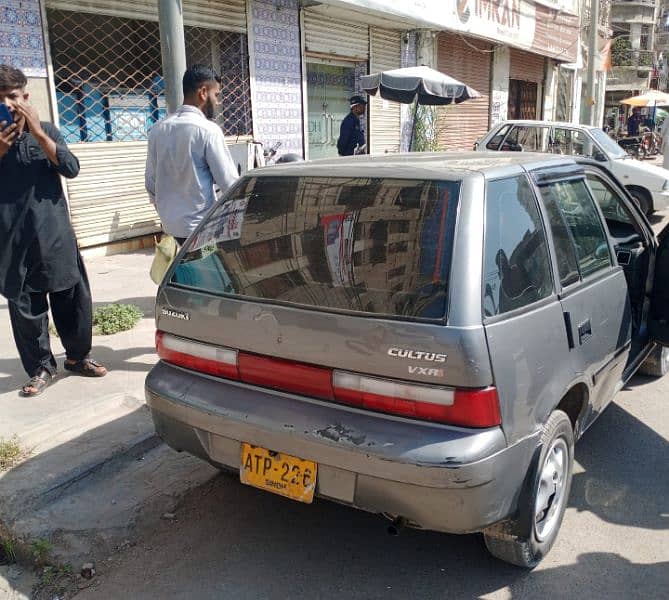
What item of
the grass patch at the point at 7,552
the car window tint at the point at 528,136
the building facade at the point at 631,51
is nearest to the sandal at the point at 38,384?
the grass patch at the point at 7,552

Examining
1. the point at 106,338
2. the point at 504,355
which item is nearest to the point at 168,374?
the point at 504,355

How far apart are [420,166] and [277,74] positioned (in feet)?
26.4

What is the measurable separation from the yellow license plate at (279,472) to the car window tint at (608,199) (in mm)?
2093

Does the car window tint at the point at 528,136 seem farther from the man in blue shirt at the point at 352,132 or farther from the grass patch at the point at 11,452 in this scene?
the grass patch at the point at 11,452

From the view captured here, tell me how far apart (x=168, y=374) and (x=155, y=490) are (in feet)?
2.64

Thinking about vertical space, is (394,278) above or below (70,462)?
above

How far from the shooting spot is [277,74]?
33.1 feet

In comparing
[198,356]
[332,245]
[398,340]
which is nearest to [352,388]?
[398,340]

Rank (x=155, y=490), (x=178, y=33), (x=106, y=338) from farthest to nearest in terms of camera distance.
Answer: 1. (x=106, y=338)
2. (x=178, y=33)
3. (x=155, y=490)

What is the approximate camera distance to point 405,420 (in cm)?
229

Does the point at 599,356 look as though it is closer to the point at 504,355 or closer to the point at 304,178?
the point at 504,355

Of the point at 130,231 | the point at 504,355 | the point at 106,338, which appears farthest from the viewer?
the point at 130,231

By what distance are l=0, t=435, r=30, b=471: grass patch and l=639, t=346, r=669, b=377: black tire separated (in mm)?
4024

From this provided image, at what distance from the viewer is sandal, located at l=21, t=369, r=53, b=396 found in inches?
162
